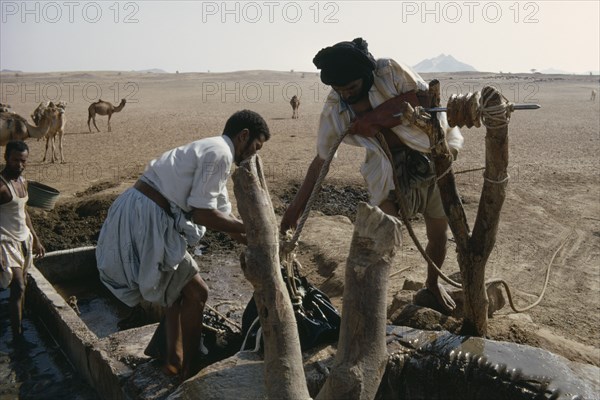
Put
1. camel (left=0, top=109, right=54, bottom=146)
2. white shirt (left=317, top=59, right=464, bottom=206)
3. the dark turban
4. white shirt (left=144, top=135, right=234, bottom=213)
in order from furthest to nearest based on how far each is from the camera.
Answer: camel (left=0, top=109, right=54, bottom=146) → white shirt (left=317, top=59, right=464, bottom=206) → the dark turban → white shirt (left=144, top=135, right=234, bottom=213)

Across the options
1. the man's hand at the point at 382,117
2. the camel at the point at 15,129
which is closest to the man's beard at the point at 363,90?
the man's hand at the point at 382,117

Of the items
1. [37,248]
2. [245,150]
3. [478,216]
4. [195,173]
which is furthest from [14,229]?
[478,216]

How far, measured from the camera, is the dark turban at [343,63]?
3688 mm

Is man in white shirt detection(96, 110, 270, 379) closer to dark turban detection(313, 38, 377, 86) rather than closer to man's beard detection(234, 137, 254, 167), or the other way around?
man's beard detection(234, 137, 254, 167)

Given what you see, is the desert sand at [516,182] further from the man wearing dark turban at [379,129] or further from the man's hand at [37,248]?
the man's hand at [37,248]

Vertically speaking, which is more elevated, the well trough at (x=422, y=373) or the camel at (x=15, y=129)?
the camel at (x=15, y=129)

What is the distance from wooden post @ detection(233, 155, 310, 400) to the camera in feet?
7.49

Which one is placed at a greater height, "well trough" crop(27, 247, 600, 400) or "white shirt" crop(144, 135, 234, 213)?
"white shirt" crop(144, 135, 234, 213)

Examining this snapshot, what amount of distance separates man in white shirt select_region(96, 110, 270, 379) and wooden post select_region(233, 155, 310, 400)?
1171 millimetres

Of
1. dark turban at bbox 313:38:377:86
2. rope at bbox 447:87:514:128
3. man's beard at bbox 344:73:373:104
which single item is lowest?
rope at bbox 447:87:514:128

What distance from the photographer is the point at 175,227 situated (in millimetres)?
3701

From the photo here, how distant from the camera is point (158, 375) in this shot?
3.55 metres

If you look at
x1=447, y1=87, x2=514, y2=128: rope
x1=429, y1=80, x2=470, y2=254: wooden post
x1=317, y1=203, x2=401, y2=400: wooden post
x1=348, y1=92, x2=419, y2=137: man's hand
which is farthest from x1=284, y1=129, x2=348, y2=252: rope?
x1=317, y1=203, x2=401, y2=400: wooden post

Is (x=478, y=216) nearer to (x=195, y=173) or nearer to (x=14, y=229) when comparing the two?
(x=195, y=173)
